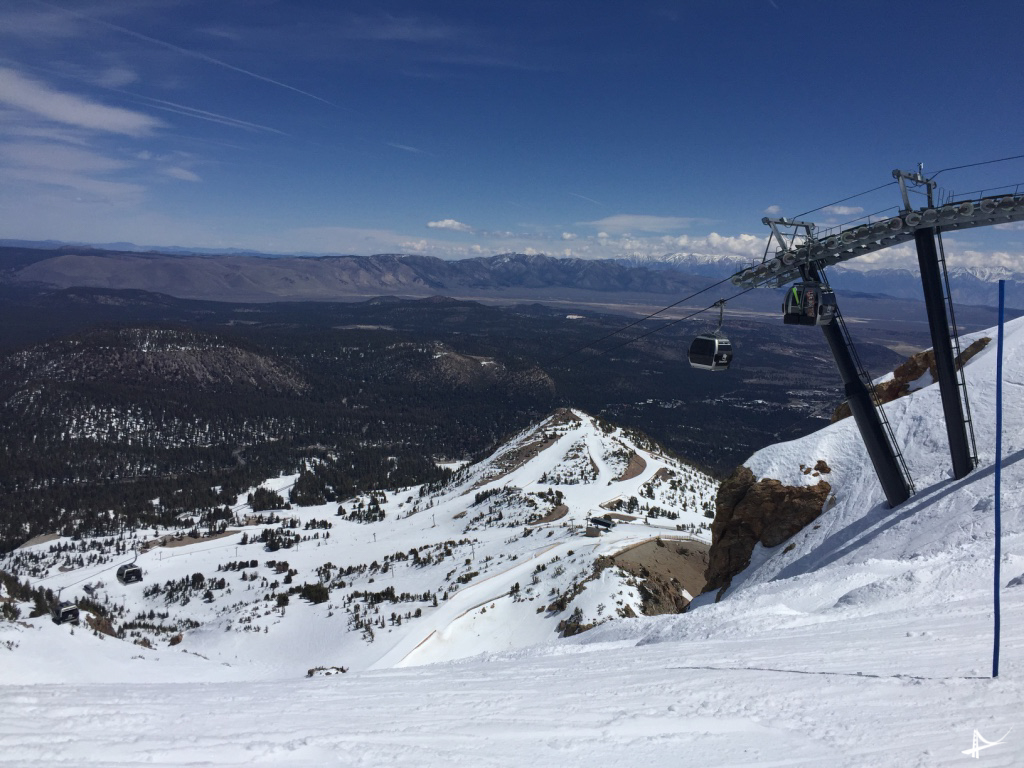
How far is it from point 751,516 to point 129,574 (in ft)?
188

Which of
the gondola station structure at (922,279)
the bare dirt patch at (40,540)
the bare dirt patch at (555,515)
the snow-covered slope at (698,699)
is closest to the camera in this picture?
the snow-covered slope at (698,699)

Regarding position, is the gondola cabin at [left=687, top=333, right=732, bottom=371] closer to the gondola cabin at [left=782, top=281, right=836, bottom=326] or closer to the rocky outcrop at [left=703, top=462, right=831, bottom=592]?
the gondola cabin at [left=782, top=281, right=836, bottom=326]

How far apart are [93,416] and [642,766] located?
576 ft

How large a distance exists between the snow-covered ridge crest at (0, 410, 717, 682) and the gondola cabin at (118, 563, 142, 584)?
121cm

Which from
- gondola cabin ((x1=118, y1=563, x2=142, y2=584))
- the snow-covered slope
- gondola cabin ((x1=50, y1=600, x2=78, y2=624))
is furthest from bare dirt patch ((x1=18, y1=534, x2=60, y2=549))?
the snow-covered slope

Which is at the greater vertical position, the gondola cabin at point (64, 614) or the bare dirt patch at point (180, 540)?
the gondola cabin at point (64, 614)

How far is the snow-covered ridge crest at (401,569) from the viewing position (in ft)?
95.1

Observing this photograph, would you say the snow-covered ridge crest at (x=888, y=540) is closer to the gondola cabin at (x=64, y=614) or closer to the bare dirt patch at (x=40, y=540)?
the gondola cabin at (x=64, y=614)

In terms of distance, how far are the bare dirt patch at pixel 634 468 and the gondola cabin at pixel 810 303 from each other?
49323mm

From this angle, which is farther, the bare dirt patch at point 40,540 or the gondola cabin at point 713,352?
the bare dirt patch at point 40,540

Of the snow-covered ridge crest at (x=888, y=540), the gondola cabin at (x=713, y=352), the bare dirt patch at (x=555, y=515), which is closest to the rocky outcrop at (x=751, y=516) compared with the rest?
the snow-covered ridge crest at (x=888, y=540)

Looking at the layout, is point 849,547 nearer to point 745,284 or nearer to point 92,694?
point 745,284

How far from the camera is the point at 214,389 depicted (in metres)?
178

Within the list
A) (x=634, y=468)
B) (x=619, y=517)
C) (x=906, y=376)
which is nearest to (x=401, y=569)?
(x=619, y=517)
